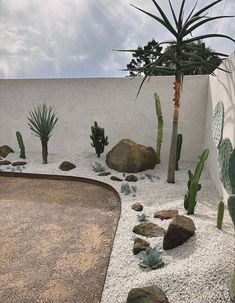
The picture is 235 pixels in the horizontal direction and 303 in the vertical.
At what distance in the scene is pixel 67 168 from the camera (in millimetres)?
5438

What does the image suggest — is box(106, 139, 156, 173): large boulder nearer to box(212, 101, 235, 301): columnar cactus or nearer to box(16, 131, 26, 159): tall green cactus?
box(212, 101, 235, 301): columnar cactus

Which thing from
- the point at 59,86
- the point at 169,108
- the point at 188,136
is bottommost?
the point at 188,136

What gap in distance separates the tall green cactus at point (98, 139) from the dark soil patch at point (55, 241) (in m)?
1.25

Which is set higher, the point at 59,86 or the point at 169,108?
the point at 59,86

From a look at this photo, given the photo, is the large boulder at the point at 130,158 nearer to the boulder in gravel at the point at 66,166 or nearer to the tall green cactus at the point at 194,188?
Answer: the boulder in gravel at the point at 66,166

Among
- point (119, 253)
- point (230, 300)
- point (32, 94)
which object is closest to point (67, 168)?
point (32, 94)

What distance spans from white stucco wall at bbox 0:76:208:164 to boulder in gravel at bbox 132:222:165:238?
9.83 ft

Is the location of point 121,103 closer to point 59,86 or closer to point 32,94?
point 59,86

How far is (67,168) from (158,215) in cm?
266

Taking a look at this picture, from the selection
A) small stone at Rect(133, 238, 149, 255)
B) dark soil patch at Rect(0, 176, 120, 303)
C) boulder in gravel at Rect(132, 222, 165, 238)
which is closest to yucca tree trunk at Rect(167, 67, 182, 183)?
dark soil patch at Rect(0, 176, 120, 303)

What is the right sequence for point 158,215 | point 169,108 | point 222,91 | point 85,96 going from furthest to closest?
point 85,96, point 169,108, point 222,91, point 158,215

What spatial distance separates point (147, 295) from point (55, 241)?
4.50 ft

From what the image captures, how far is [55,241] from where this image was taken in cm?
294

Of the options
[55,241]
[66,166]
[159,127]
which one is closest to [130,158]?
[159,127]
